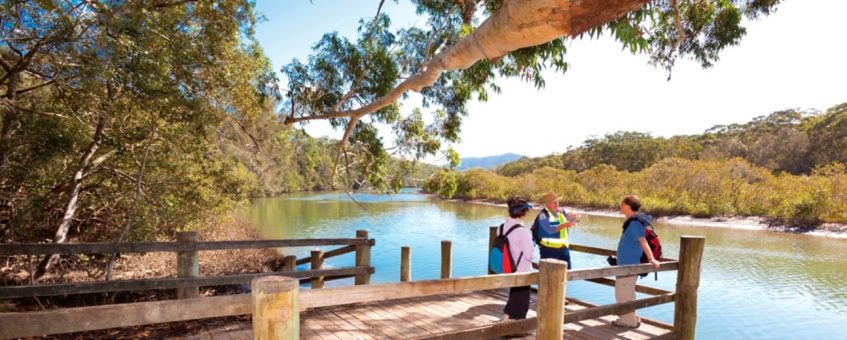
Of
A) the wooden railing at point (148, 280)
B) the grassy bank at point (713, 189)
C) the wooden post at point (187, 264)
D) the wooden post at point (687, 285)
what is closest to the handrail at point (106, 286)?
the wooden railing at point (148, 280)

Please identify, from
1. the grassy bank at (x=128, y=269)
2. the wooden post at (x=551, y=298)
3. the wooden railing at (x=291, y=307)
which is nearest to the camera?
the wooden railing at (x=291, y=307)

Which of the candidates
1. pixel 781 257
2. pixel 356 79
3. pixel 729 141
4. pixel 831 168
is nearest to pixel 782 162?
pixel 729 141

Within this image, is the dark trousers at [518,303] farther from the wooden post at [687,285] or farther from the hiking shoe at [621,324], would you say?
the wooden post at [687,285]

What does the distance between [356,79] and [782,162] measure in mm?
51048

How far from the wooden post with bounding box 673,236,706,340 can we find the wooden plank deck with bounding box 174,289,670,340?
0.71 ft

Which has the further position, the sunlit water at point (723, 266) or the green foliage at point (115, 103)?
the sunlit water at point (723, 266)

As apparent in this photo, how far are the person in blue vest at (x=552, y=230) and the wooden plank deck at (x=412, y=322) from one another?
2.77 ft

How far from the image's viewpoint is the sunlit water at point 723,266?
11.4 meters

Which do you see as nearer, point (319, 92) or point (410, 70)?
point (319, 92)

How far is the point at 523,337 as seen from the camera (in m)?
4.77

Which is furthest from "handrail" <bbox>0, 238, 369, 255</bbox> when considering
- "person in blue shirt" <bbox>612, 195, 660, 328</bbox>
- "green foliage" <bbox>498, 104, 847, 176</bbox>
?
"green foliage" <bbox>498, 104, 847, 176</bbox>

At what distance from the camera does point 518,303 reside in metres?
5.04

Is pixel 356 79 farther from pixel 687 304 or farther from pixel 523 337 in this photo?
pixel 687 304

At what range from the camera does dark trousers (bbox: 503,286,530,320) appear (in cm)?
502
